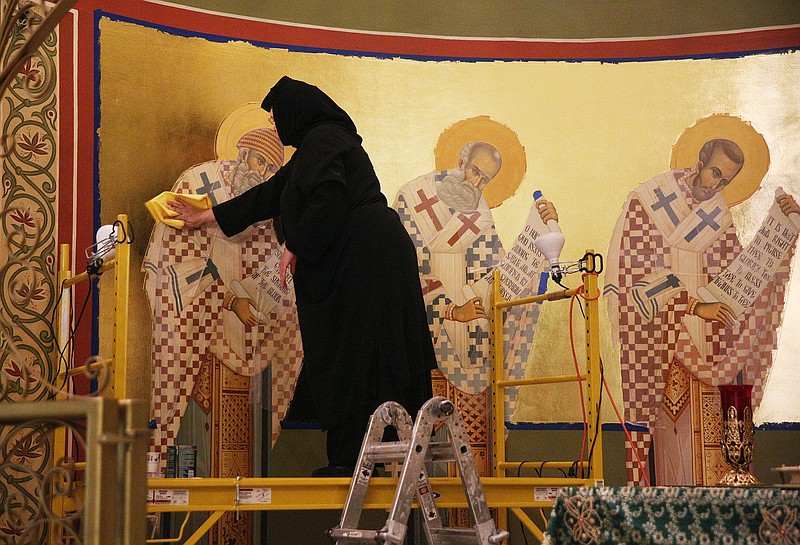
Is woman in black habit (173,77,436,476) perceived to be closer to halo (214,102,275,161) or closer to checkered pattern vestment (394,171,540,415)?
halo (214,102,275,161)

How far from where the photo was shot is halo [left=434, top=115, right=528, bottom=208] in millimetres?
5605

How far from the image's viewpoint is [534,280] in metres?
5.50

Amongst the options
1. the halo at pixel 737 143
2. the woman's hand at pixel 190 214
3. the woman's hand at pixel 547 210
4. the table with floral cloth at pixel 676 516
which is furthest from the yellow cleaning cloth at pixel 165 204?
the table with floral cloth at pixel 676 516

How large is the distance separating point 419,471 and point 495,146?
266cm

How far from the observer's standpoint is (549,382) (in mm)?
4754

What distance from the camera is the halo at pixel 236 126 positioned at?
5.18 meters

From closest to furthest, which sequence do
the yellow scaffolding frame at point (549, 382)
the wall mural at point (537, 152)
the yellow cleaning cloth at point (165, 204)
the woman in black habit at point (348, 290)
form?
the woman in black habit at point (348, 290), the yellow scaffolding frame at point (549, 382), the yellow cleaning cloth at point (165, 204), the wall mural at point (537, 152)

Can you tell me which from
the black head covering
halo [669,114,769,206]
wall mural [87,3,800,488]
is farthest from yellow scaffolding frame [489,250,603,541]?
the black head covering

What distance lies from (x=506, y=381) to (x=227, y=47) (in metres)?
2.29

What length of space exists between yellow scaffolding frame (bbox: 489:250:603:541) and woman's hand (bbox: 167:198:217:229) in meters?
1.58

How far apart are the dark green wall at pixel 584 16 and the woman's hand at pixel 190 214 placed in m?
1.73

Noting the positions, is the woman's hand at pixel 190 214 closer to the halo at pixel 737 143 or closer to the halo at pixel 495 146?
the halo at pixel 495 146

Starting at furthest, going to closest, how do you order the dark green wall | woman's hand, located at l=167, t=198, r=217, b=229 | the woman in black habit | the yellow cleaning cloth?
1. the dark green wall
2. woman's hand, located at l=167, t=198, r=217, b=229
3. the yellow cleaning cloth
4. the woman in black habit

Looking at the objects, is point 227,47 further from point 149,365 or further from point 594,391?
point 594,391
